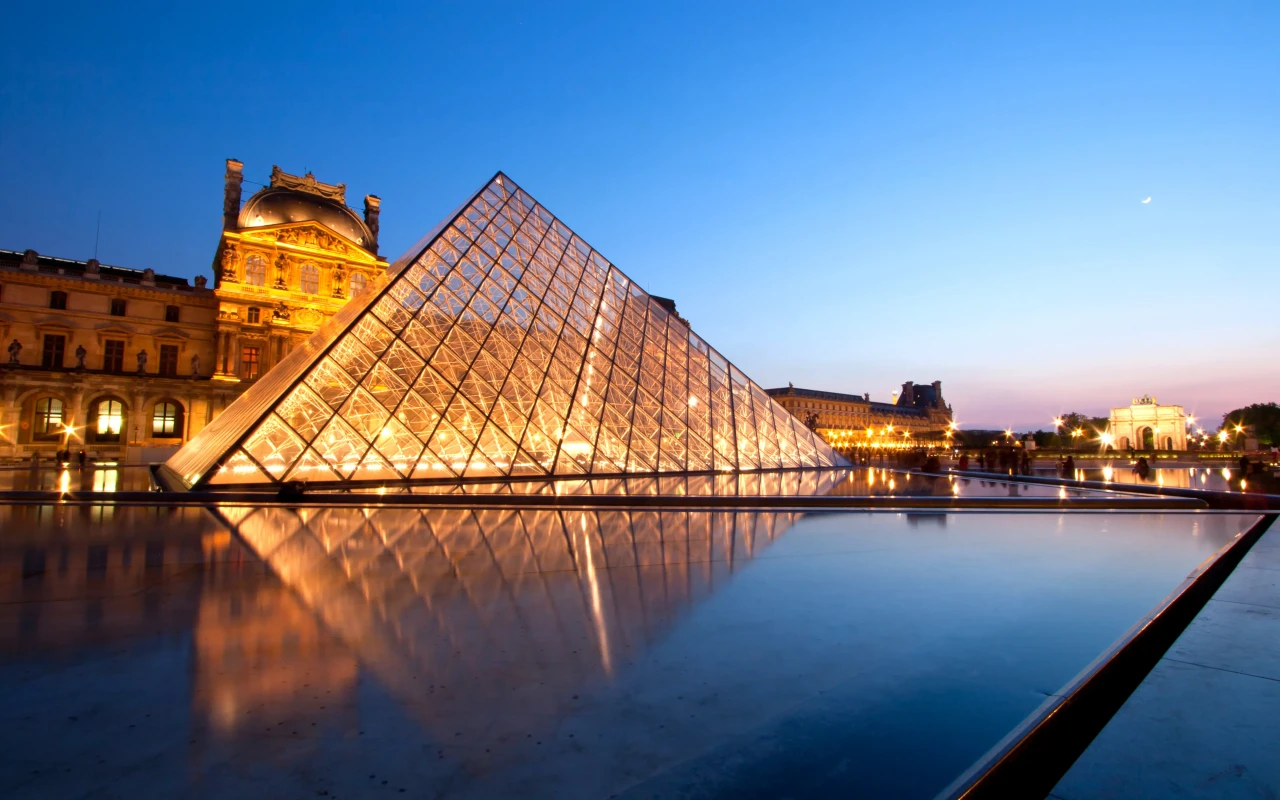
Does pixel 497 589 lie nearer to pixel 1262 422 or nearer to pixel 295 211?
pixel 295 211

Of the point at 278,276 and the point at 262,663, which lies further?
the point at 278,276

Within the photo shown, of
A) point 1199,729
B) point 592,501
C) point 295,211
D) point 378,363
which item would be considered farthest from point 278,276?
point 1199,729

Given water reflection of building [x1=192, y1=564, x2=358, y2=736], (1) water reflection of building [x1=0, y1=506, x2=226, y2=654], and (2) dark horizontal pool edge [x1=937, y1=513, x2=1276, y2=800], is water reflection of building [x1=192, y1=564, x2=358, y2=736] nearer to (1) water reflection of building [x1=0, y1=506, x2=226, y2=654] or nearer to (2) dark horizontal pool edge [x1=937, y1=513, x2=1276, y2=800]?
(1) water reflection of building [x1=0, y1=506, x2=226, y2=654]

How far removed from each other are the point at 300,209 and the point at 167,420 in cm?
1398

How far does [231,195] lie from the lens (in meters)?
39.1

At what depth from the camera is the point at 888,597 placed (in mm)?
4316

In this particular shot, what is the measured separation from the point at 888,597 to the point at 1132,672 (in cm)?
150

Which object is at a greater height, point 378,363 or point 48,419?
point 378,363

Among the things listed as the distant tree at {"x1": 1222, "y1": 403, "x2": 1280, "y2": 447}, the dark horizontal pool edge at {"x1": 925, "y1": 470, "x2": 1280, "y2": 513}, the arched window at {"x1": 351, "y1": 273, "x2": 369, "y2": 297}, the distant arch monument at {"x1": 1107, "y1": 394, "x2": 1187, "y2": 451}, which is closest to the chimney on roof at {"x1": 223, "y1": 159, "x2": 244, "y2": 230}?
the arched window at {"x1": 351, "y1": 273, "x2": 369, "y2": 297}

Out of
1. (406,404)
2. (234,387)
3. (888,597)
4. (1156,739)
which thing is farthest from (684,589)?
(234,387)

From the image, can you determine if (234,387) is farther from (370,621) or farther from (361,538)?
(370,621)

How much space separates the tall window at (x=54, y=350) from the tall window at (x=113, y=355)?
5.29ft

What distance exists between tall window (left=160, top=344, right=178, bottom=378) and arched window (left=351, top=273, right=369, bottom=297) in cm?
A: 1004

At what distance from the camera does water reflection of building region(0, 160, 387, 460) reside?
30875 millimetres
